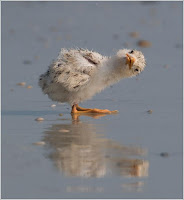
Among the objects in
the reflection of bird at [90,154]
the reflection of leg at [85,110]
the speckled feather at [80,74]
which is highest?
the speckled feather at [80,74]

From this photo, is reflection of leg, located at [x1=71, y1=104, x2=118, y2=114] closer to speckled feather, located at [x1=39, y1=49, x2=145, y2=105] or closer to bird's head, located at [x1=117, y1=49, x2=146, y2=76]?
speckled feather, located at [x1=39, y1=49, x2=145, y2=105]

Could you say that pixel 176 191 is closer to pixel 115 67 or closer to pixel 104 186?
pixel 104 186

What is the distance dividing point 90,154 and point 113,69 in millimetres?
2033

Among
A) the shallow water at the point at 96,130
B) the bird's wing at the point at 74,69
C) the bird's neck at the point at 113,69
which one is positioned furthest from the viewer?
the bird's neck at the point at 113,69

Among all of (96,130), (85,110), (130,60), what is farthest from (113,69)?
(96,130)

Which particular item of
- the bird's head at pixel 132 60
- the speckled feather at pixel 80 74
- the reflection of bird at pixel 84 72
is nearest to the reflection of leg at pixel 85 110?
the reflection of bird at pixel 84 72

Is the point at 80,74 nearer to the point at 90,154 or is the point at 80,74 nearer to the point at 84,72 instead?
the point at 84,72

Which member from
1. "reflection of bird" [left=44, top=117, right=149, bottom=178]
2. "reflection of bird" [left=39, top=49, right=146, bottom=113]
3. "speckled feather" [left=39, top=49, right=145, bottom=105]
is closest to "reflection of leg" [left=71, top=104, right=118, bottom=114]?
"reflection of bird" [left=39, top=49, right=146, bottom=113]

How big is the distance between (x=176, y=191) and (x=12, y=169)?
1.52m

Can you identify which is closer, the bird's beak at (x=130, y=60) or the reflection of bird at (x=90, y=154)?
the reflection of bird at (x=90, y=154)

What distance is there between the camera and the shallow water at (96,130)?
5.17 m

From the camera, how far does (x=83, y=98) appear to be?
779 cm

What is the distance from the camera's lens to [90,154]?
591cm

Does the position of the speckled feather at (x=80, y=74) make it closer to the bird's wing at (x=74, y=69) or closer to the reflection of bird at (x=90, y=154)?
the bird's wing at (x=74, y=69)
